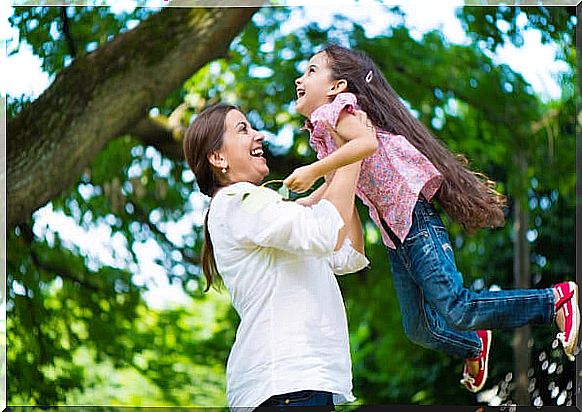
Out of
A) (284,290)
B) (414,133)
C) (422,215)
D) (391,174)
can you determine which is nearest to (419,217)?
(422,215)

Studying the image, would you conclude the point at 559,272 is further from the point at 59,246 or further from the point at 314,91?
the point at 314,91

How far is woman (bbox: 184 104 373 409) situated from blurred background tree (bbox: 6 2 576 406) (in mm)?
2481

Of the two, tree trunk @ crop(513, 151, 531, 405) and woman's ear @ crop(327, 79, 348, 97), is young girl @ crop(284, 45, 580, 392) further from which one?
tree trunk @ crop(513, 151, 531, 405)

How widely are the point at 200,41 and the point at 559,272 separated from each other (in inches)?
88.8

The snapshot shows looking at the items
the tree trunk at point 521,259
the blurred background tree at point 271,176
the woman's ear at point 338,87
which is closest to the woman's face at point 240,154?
the woman's ear at point 338,87

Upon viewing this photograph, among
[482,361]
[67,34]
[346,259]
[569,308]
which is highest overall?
[67,34]

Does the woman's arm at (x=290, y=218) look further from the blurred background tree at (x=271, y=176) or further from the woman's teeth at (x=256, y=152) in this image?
the blurred background tree at (x=271, y=176)

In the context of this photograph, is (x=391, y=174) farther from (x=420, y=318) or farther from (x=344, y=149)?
(x=420, y=318)

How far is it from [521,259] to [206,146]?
127 inches

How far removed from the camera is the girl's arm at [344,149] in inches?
90.6

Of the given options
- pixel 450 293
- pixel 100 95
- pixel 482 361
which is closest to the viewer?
pixel 450 293

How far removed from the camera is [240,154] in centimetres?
252

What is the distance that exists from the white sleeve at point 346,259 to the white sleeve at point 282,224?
1.12 feet

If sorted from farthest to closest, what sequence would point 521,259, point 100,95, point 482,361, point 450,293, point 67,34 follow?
point 521,259 → point 67,34 → point 100,95 → point 482,361 → point 450,293
